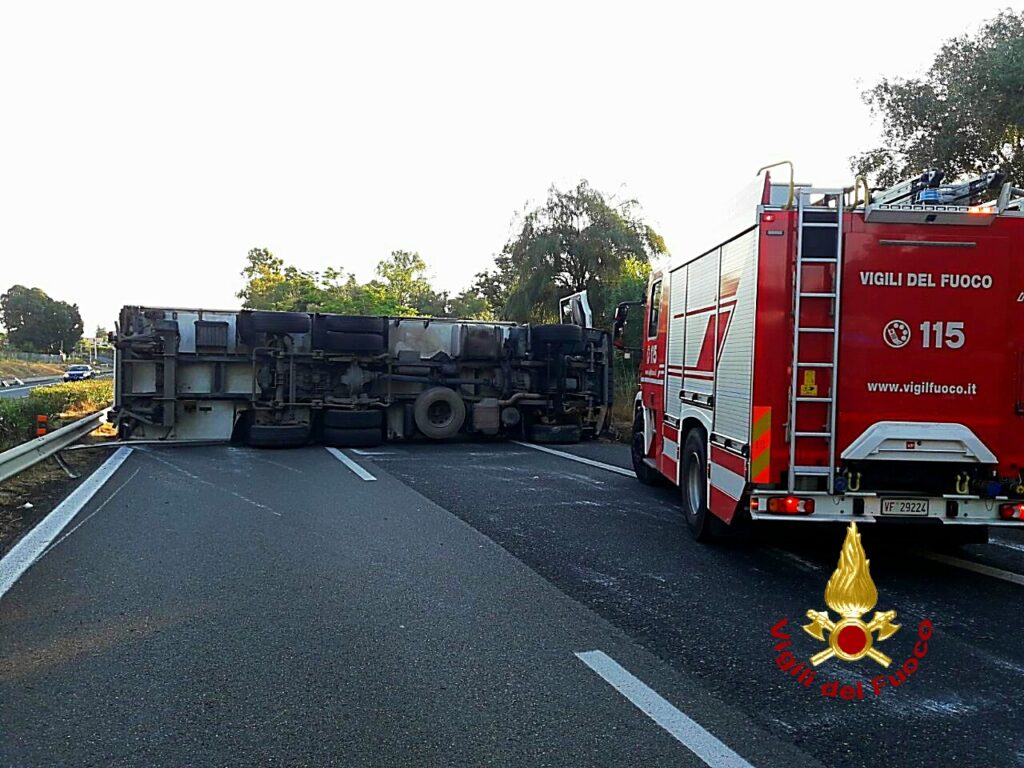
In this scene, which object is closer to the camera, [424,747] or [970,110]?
[424,747]

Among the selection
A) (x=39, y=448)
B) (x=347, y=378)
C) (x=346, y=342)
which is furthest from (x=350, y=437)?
(x=39, y=448)

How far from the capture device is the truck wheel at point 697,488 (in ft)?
28.0

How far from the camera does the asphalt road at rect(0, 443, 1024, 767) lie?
164 inches

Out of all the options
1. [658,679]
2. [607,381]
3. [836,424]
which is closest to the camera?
[658,679]

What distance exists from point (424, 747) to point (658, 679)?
4.82ft

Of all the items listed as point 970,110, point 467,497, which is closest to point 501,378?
point 467,497

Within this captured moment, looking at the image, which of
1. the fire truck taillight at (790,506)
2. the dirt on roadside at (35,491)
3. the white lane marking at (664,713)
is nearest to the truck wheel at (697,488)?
the fire truck taillight at (790,506)

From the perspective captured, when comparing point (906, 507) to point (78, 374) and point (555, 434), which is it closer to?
point (555, 434)

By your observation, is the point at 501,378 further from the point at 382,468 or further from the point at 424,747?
the point at 424,747

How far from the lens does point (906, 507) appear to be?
22.7 feet

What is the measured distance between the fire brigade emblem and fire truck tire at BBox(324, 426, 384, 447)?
1278cm

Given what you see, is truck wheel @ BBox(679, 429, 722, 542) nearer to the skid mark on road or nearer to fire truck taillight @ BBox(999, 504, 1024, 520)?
fire truck taillight @ BBox(999, 504, 1024, 520)

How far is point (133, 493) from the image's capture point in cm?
1145

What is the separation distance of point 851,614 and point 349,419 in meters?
14.1
